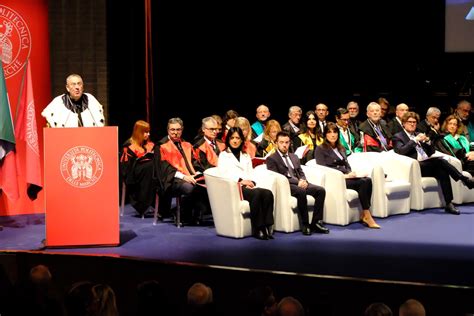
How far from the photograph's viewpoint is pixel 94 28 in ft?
28.2

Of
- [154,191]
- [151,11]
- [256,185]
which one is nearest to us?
[256,185]

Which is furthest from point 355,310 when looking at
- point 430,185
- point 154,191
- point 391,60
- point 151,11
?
point 391,60

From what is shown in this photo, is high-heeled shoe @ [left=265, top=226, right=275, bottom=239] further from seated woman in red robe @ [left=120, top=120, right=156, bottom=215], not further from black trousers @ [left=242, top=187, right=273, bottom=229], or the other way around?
seated woman in red robe @ [left=120, top=120, right=156, bottom=215]

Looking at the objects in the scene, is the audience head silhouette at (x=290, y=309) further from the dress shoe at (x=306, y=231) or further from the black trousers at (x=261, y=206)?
the dress shoe at (x=306, y=231)

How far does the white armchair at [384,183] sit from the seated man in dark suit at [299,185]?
74cm

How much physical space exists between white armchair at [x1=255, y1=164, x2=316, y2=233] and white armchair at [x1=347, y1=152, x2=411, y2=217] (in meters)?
0.94

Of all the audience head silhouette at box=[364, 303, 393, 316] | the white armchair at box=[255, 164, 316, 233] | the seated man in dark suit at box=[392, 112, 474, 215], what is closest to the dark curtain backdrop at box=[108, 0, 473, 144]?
the seated man in dark suit at box=[392, 112, 474, 215]

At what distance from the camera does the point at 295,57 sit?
10852 millimetres

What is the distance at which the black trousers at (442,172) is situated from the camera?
848 cm

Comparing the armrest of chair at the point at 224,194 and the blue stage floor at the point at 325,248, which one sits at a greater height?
the armrest of chair at the point at 224,194

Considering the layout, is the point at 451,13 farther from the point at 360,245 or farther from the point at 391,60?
the point at 360,245

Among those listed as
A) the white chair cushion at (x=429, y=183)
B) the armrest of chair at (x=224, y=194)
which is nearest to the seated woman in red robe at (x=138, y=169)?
the armrest of chair at (x=224, y=194)

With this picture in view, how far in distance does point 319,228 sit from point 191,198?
1.26m

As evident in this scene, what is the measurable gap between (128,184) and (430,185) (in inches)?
126
